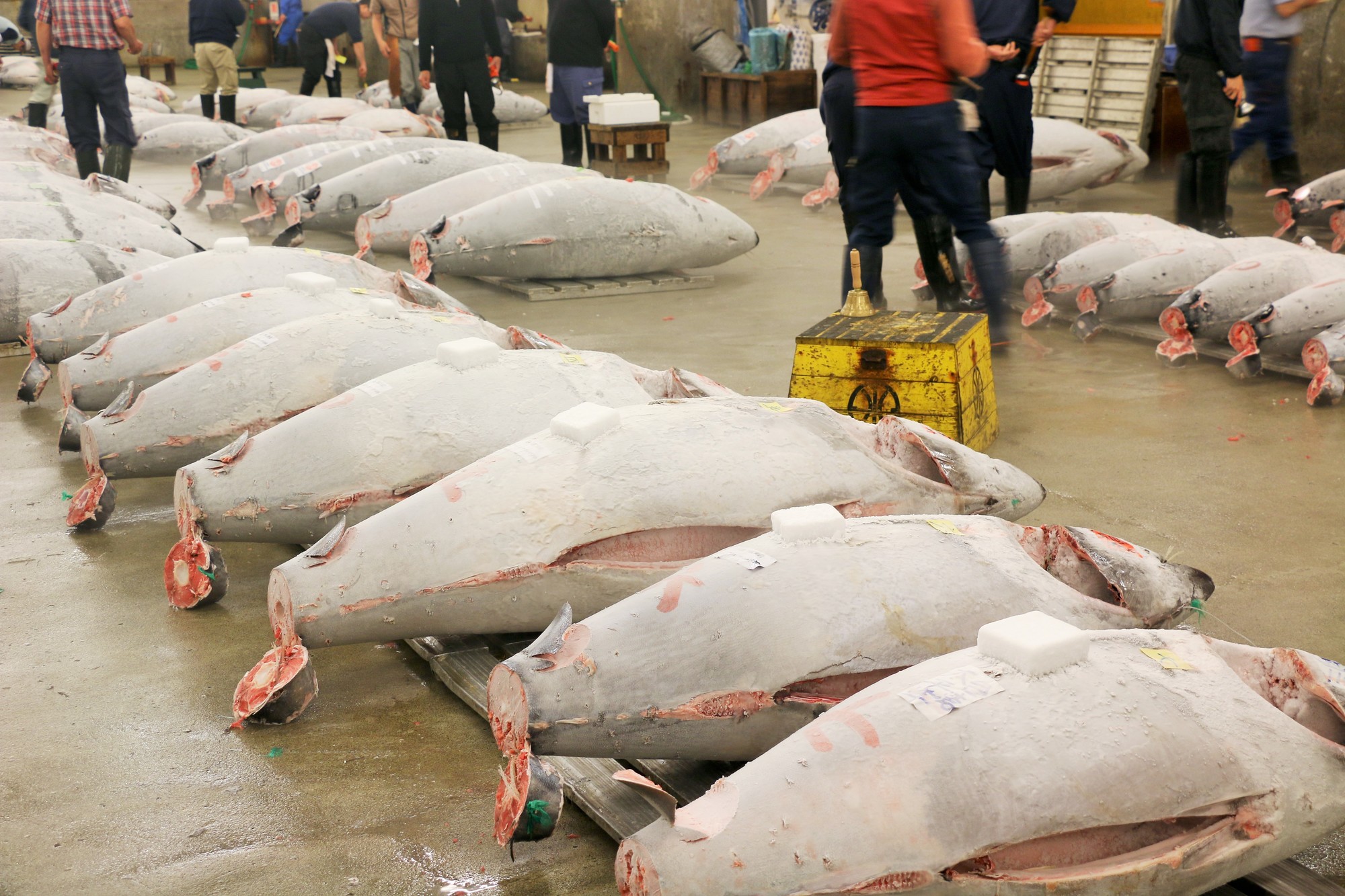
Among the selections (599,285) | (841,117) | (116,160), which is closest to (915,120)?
(841,117)

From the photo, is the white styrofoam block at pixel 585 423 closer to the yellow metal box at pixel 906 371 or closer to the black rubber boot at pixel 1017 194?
the yellow metal box at pixel 906 371

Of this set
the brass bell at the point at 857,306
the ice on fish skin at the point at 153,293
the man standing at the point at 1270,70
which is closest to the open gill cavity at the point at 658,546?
the brass bell at the point at 857,306

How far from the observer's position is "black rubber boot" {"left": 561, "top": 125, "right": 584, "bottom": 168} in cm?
953

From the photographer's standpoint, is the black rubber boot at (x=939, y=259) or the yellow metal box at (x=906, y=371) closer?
the yellow metal box at (x=906, y=371)

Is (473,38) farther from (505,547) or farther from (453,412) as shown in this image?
(505,547)

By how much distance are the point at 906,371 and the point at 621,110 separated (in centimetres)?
586

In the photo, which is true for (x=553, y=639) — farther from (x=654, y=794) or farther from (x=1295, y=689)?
(x=1295, y=689)

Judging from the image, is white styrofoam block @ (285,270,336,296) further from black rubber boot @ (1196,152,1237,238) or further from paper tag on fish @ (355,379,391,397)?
black rubber boot @ (1196,152,1237,238)

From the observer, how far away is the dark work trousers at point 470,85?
30.5 feet

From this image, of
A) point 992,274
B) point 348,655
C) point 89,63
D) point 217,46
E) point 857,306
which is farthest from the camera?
point 217,46

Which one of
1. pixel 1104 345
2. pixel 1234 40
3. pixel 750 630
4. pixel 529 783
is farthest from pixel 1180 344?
pixel 529 783

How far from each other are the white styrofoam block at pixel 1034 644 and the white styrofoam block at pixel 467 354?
1.47 m

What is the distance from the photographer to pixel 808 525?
2.03 meters

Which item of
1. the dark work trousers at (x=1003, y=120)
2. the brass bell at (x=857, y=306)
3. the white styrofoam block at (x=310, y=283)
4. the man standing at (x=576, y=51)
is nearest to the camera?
the white styrofoam block at (x=310, y=283)
